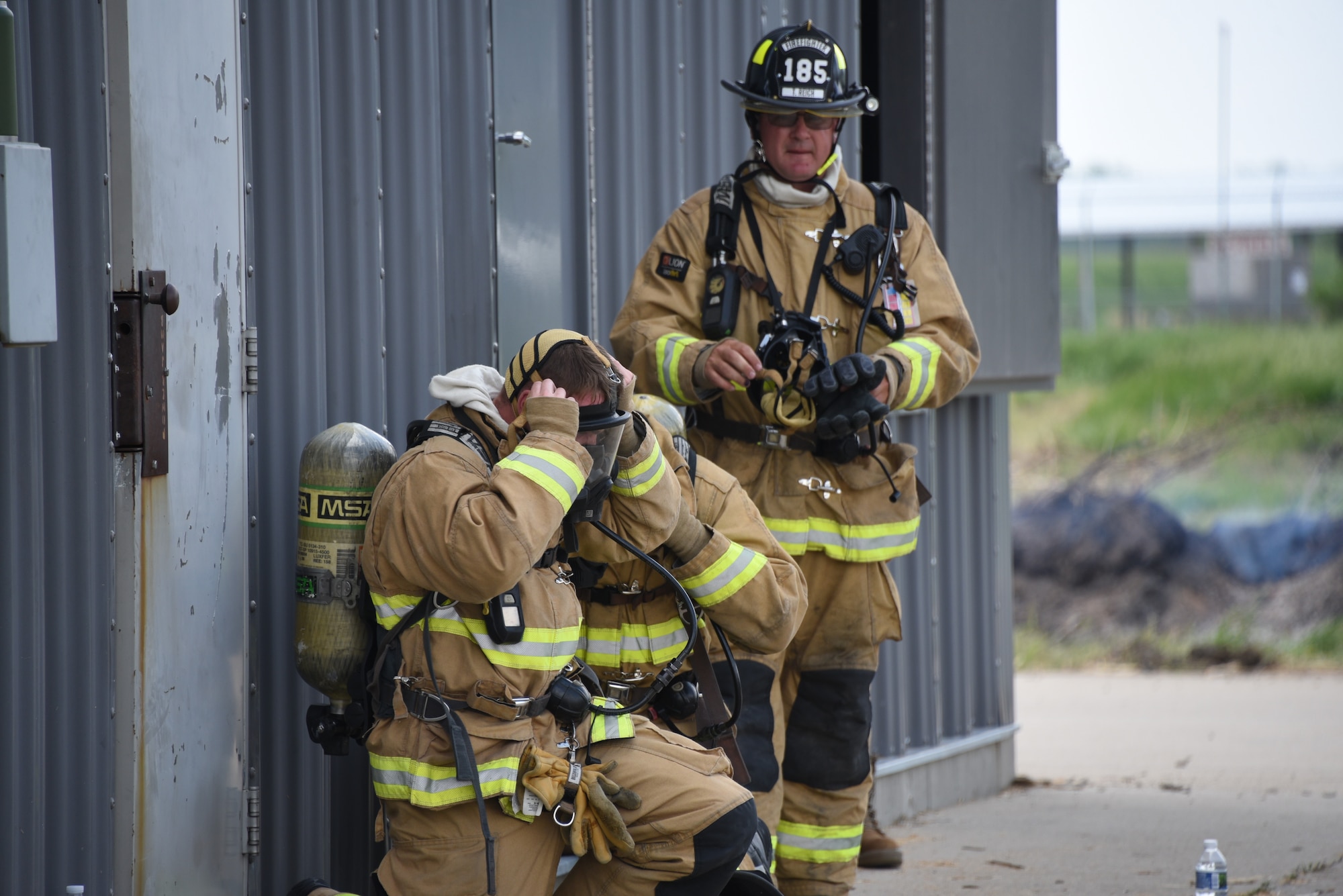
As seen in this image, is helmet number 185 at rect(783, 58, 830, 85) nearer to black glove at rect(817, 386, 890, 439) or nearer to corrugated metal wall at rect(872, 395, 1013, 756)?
black glove at rect(817, 386, 890, 439)

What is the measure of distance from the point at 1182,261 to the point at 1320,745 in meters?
23.4

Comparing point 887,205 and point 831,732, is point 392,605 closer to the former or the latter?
point 831,732

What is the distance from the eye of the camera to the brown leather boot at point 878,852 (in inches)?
197

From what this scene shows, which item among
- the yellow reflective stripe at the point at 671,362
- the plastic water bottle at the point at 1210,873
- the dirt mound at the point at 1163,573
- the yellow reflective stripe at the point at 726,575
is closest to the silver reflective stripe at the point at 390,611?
the yellow reflective stripe at the point at 726,575

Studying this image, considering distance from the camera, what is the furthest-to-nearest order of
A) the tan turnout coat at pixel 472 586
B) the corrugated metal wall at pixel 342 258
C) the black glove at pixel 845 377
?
the black glove at pixel 845 377 < the corrugated metal wall at pixel 342 258 < the tan turnout coat at pixel 472 586

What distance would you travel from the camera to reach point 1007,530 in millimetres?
6539

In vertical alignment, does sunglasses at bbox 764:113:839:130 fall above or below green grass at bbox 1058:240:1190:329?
below

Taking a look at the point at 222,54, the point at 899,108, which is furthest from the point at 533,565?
the point at 899,108

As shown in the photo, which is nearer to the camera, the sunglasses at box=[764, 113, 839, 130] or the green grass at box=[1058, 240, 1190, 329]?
the sunglasses at box=[764, 113, 839, 130]

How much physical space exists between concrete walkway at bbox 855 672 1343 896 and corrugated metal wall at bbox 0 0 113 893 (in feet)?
8.23

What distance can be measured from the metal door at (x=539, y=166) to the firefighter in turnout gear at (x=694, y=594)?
893 mm

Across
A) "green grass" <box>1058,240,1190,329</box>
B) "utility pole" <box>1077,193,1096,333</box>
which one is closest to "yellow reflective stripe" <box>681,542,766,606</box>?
"utility pole" <box>1077,193,1096,333</box>

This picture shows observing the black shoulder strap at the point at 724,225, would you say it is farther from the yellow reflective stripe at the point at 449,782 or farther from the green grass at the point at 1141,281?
the green grass at the point at 1141,281

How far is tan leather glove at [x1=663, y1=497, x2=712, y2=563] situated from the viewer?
3.42m
